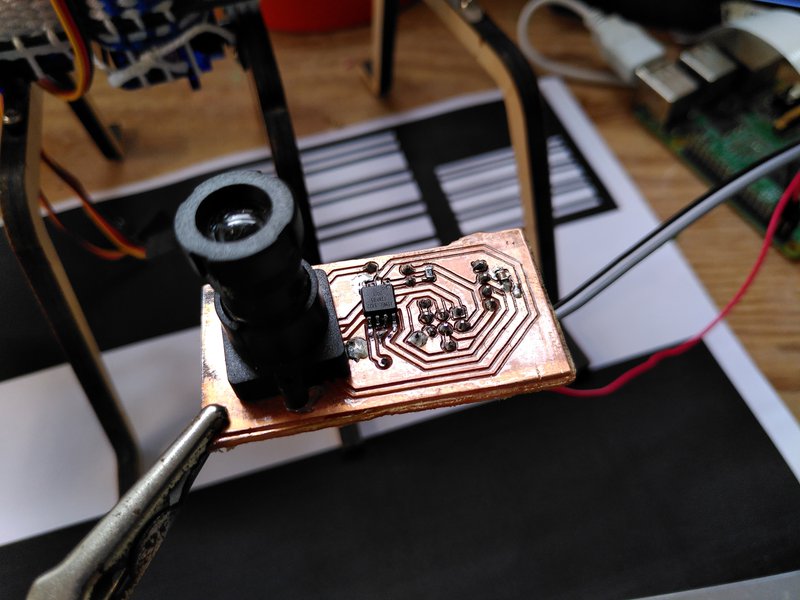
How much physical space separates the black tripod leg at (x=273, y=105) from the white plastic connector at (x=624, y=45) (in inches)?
18.8

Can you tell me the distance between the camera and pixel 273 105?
58 centimetres

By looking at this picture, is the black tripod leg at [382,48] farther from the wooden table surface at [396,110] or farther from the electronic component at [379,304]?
the electronic component at [379,304]

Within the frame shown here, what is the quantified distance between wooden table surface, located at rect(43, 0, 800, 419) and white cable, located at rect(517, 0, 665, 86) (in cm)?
2

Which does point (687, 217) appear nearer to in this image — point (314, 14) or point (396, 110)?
point (396, 110)

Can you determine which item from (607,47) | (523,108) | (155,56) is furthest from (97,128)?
(607,47)

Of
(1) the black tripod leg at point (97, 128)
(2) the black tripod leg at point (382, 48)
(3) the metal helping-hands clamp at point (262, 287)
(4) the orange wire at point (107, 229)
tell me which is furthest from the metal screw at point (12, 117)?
(2) the black tripod leg at point (382, 48)

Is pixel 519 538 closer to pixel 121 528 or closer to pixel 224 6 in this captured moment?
pixel 121 528

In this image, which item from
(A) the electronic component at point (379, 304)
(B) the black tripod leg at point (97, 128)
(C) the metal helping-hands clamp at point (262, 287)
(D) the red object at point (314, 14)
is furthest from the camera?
(D) the red object at point (314, 14)

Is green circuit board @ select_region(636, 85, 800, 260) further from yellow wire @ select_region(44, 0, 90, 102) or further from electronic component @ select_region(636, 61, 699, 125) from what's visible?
yellow wire @ select_region(44, 0, 90, 102)

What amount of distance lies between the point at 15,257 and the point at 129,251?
0.66 feet

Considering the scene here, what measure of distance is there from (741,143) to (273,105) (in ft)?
1.81

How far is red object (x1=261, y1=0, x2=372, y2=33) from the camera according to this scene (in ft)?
3.04

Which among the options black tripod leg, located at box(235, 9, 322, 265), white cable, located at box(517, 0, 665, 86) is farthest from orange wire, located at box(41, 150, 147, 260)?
white cable, located at box(517, 0, 665, 86)

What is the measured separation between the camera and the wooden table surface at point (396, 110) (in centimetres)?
74
